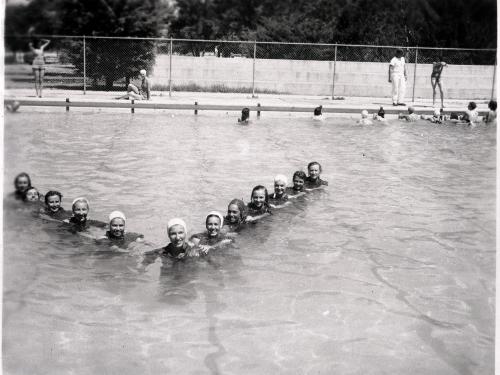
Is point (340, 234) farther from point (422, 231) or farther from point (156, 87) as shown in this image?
point (156, 87)

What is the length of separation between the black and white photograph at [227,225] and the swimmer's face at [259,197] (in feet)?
0.15

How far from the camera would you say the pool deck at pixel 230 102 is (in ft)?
70.7

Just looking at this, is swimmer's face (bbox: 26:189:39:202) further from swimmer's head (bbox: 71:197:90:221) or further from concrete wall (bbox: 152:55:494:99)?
concrete wall (bbox: 152:55:494:99)

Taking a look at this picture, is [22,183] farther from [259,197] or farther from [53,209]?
[259,197]

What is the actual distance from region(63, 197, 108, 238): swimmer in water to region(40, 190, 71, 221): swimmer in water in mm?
281

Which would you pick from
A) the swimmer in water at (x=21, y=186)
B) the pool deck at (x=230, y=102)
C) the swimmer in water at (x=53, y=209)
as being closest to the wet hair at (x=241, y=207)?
the swimmer in water at (x=53, y=209)

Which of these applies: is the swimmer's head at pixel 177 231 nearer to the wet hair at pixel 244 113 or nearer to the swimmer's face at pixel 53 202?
the swimmer's face at pixel 53 202

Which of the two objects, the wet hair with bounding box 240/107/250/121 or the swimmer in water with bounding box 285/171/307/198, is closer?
the swimmer in water with bounding box 285/171/307/198

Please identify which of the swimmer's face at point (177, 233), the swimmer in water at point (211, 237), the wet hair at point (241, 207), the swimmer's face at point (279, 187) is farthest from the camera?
the swimmer's face at point (279, 187)

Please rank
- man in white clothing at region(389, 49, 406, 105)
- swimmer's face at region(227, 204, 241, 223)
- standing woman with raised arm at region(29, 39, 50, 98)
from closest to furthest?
swimmer's face at region(227, 204, 241, 223) → standing woman with raised arm at region(29, 39, 50, 98) → man in white clothing at region(389, 49, 406, 105)

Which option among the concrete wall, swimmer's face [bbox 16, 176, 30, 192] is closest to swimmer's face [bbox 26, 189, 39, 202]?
swimmer's face [bbox 16, 176, 30, 192]

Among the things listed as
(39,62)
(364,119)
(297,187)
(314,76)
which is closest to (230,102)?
(364,119)

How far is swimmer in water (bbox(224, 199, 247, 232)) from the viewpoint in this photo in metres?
9.21

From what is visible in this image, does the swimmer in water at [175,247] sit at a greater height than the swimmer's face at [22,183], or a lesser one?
lesser
